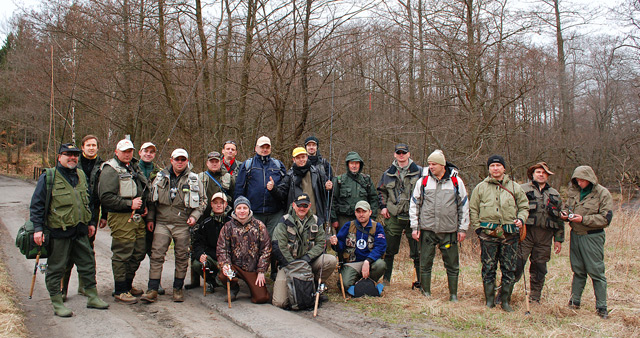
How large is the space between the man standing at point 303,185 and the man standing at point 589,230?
316 cm

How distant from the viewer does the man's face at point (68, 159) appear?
4.80 meters

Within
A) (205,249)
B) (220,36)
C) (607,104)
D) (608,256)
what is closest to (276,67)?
(220,36)

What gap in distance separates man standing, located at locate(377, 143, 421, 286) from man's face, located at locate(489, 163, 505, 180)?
105 centimetres

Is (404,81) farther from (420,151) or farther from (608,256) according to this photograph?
(608,256)

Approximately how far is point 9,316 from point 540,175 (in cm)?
627

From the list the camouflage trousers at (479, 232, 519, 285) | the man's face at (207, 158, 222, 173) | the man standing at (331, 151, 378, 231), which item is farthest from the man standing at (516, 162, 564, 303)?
the man's face at (207, 158, 222, 173)

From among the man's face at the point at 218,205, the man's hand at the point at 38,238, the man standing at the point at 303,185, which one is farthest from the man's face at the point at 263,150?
the man's hand at the point at 38,238

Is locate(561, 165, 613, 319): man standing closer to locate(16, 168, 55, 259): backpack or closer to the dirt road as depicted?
the dirt road

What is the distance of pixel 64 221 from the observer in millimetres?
4727

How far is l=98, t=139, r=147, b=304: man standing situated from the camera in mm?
5191

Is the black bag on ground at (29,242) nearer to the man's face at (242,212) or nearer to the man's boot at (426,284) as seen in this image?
the man's face at (242,212)

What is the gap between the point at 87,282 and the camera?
16.5 feet

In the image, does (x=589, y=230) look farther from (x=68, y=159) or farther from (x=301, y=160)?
(x=68, y=159)

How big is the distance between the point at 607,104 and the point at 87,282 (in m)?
30.5
